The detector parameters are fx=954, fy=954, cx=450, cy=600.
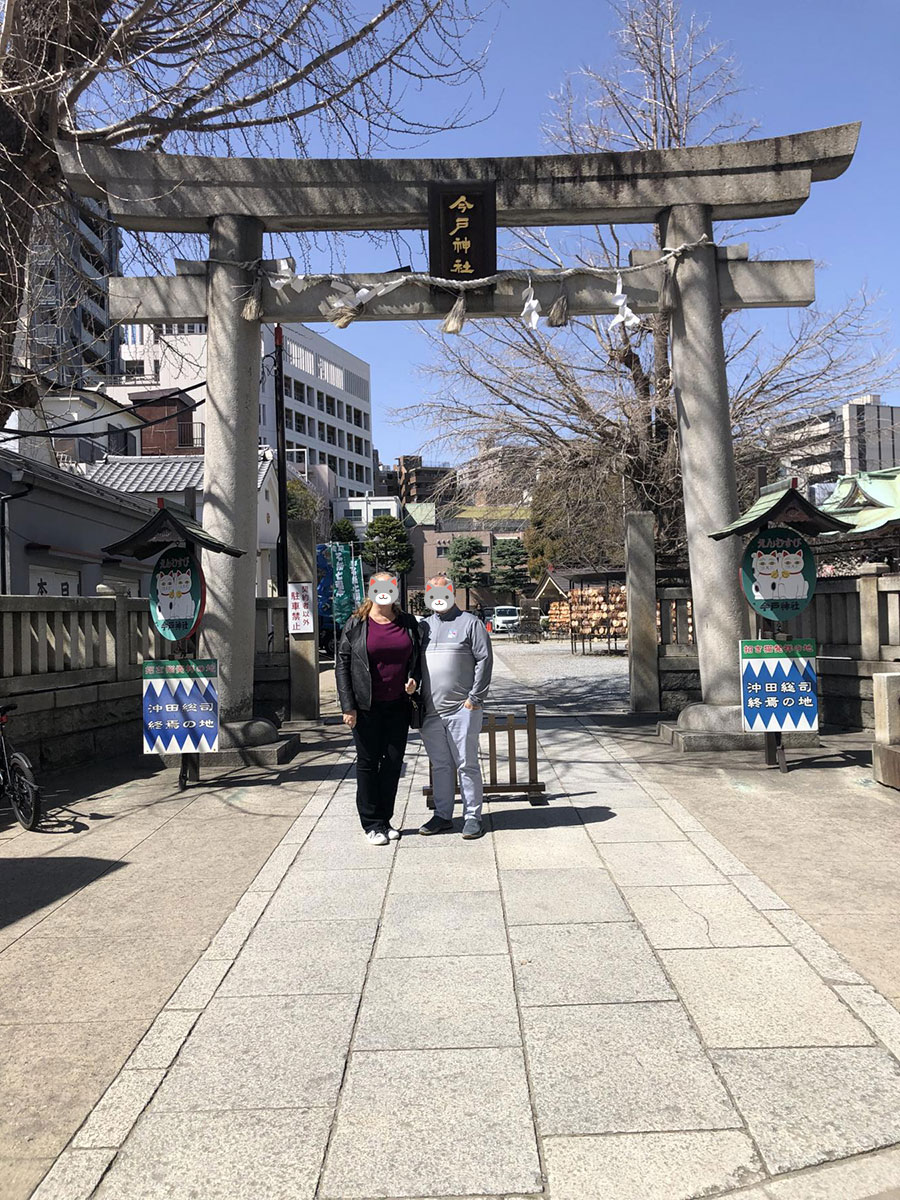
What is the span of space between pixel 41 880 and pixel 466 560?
249 feet

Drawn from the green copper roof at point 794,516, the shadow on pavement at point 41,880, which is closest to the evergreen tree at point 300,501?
the green copper roof at point 794,516

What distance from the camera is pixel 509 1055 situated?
11.7 feet

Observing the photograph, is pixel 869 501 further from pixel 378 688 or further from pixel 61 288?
pixel 61 288

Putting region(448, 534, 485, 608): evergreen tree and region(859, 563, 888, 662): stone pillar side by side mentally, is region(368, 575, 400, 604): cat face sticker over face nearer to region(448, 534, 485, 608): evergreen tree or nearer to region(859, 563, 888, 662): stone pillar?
region(859, 563, 888, 662): stone pillar

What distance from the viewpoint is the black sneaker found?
23.4 ft

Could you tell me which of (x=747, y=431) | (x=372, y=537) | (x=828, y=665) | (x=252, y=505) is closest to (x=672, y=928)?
(x=252, y=505)

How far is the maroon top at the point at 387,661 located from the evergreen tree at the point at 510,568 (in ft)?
228

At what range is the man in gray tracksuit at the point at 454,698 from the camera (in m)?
6.93

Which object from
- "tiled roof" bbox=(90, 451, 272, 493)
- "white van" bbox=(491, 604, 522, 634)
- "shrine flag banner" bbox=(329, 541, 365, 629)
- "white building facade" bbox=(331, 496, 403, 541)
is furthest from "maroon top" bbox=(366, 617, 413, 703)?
"white building facade" bbox=(331, 496, 403, 541)

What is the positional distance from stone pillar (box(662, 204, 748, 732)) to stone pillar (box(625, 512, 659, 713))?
233 centimetres

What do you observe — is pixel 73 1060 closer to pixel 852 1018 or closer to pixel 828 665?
pixel 852 1018

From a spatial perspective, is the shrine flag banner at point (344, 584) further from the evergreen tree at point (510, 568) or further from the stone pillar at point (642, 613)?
the evergreen tree at point (510, 568)

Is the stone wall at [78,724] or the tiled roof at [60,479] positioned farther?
the tiled roof at [60,479]

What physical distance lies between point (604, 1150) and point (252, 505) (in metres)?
8.77
